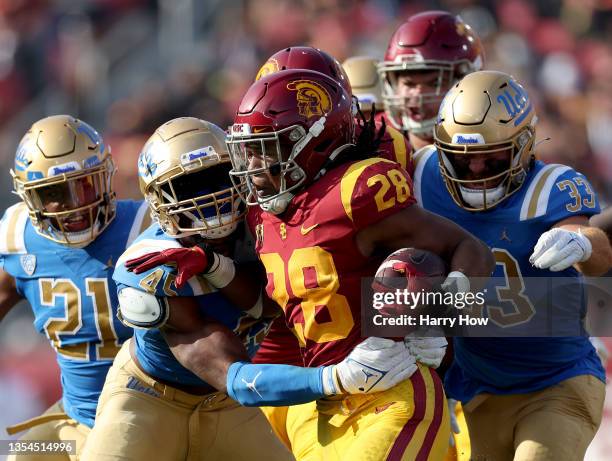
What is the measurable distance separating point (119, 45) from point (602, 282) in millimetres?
→ 6546

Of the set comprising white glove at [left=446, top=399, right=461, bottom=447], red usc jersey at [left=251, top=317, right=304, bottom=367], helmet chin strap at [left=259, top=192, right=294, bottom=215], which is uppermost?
helmet chin strap at [left=259, top=192, right=294, bottom=215]

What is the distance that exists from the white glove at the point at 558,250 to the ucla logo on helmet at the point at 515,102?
24.0 inches

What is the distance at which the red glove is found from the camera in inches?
146

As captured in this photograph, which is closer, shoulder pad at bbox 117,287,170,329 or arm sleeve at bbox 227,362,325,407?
arm sleeve at bbox 227,362,325,407

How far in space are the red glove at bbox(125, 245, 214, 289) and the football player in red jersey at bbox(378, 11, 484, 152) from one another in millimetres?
1921

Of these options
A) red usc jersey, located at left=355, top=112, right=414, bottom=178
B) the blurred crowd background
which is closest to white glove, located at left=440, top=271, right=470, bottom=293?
red usc jersey, located at left=355, top=112, right=414, bottom=178

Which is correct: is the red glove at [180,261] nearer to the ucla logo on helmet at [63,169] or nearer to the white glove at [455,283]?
the white glove at [455,283]

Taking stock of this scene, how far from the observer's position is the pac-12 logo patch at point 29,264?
4.72 meters

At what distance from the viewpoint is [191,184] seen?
13.0 ft

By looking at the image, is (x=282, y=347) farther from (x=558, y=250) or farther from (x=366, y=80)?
(x=366, y=80)

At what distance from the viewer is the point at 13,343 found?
8195 millimetres

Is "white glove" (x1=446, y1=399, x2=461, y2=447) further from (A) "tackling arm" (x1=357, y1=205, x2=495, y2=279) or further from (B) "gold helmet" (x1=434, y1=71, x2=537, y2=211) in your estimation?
(A) "tackling arm" (x1=357, y1=205, x2=495, y2=279)

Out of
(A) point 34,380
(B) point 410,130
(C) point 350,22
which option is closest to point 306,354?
(B) point 410,130

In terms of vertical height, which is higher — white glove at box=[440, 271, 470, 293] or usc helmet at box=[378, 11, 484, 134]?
white glove at box=[440, 271, 470, 293]
